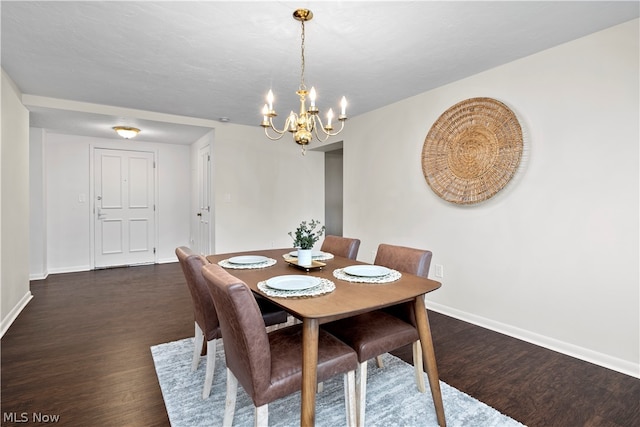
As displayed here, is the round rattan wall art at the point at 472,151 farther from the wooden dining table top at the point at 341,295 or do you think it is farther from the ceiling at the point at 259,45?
the wooden dining table top at the point at 341,295

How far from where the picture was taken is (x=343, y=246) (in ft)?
8.73

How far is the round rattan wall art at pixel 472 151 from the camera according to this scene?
8.64ft

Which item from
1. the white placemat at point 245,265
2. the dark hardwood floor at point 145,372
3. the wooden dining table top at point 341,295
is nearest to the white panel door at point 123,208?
the dark hardwood floor at point 145,372

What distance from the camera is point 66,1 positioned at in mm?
1820

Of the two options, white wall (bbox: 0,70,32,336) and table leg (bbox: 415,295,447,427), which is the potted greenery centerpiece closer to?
table leg (bbox: 415,295,447,427)

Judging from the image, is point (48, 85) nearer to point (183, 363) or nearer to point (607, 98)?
point (183, 363)

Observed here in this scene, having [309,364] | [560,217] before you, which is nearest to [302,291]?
[309,364]

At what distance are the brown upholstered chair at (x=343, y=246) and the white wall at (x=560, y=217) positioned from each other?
1.12 meters

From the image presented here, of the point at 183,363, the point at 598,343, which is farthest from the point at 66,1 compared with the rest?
the point at 598,343

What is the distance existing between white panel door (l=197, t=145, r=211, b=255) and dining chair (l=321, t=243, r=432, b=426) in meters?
3.57

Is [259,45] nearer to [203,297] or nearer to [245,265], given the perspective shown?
[245,265]

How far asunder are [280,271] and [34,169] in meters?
4.55

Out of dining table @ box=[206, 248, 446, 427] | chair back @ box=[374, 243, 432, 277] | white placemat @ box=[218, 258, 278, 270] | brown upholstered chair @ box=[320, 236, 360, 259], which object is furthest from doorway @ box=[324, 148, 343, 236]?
dining table @ box=[206, 248, 446, 427]

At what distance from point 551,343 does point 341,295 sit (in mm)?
2010
